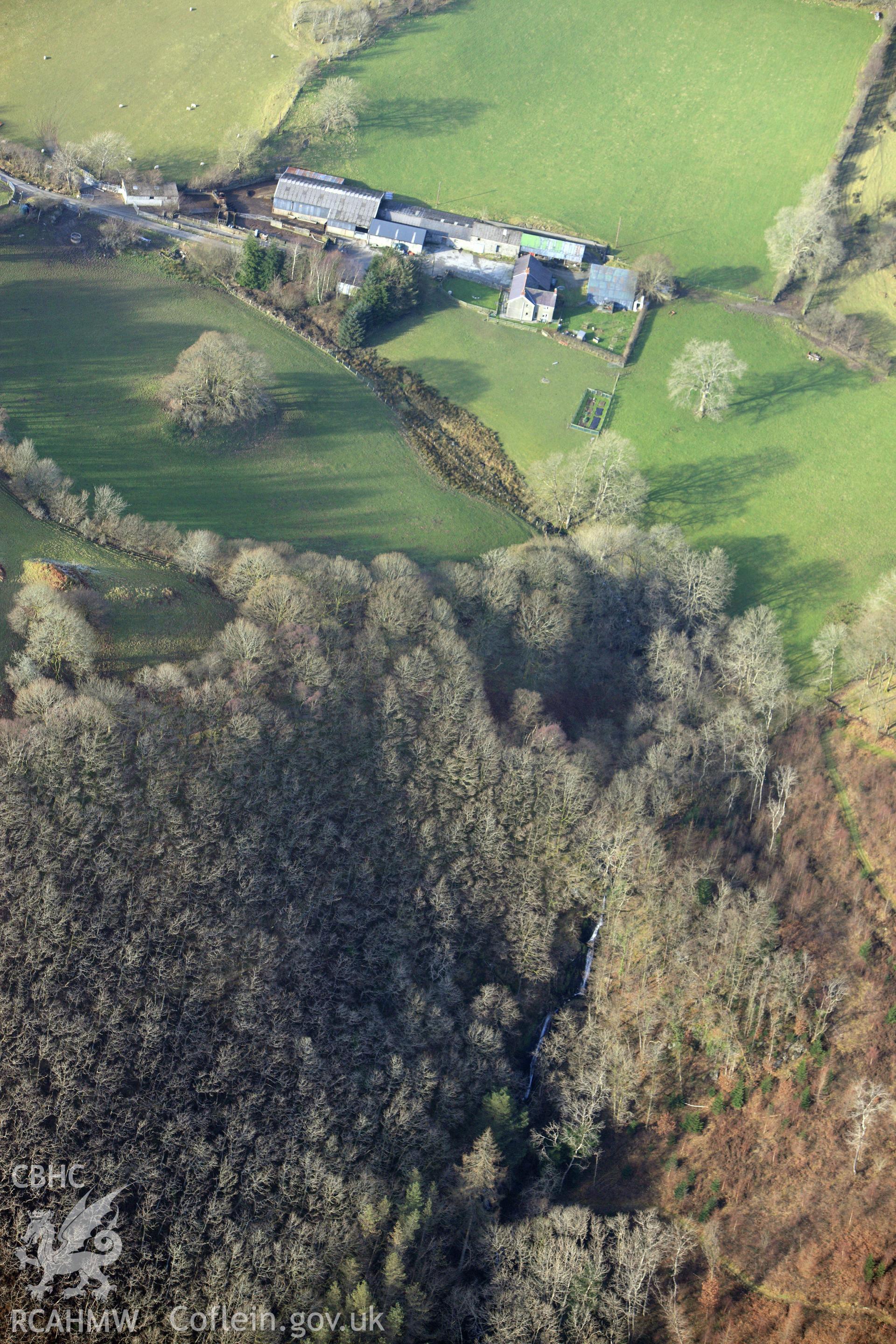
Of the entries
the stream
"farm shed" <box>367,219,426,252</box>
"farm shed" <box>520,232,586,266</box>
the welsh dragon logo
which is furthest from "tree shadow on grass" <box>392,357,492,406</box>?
the welsh dragon logo

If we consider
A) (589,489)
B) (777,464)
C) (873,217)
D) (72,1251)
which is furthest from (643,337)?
(72,1251)

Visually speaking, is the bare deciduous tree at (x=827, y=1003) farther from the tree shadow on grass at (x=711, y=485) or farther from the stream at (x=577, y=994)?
the tree shadow on grass at (x=711, y=485)

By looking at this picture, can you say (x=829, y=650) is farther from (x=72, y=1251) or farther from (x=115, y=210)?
(x=115, y=210)

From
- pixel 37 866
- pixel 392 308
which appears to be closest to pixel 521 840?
pixel 37 866

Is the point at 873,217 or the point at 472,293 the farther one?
the point at 873,217

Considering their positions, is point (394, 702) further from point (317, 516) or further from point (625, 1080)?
point (625, 1080)

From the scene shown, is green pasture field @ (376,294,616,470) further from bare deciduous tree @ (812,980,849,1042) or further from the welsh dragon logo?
the welsh dragon logo

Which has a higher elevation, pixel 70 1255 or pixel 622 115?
pixel 622 115

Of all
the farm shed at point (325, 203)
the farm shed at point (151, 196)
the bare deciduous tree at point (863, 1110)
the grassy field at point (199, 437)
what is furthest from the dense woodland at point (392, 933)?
the farm shed at point (151, 196)
